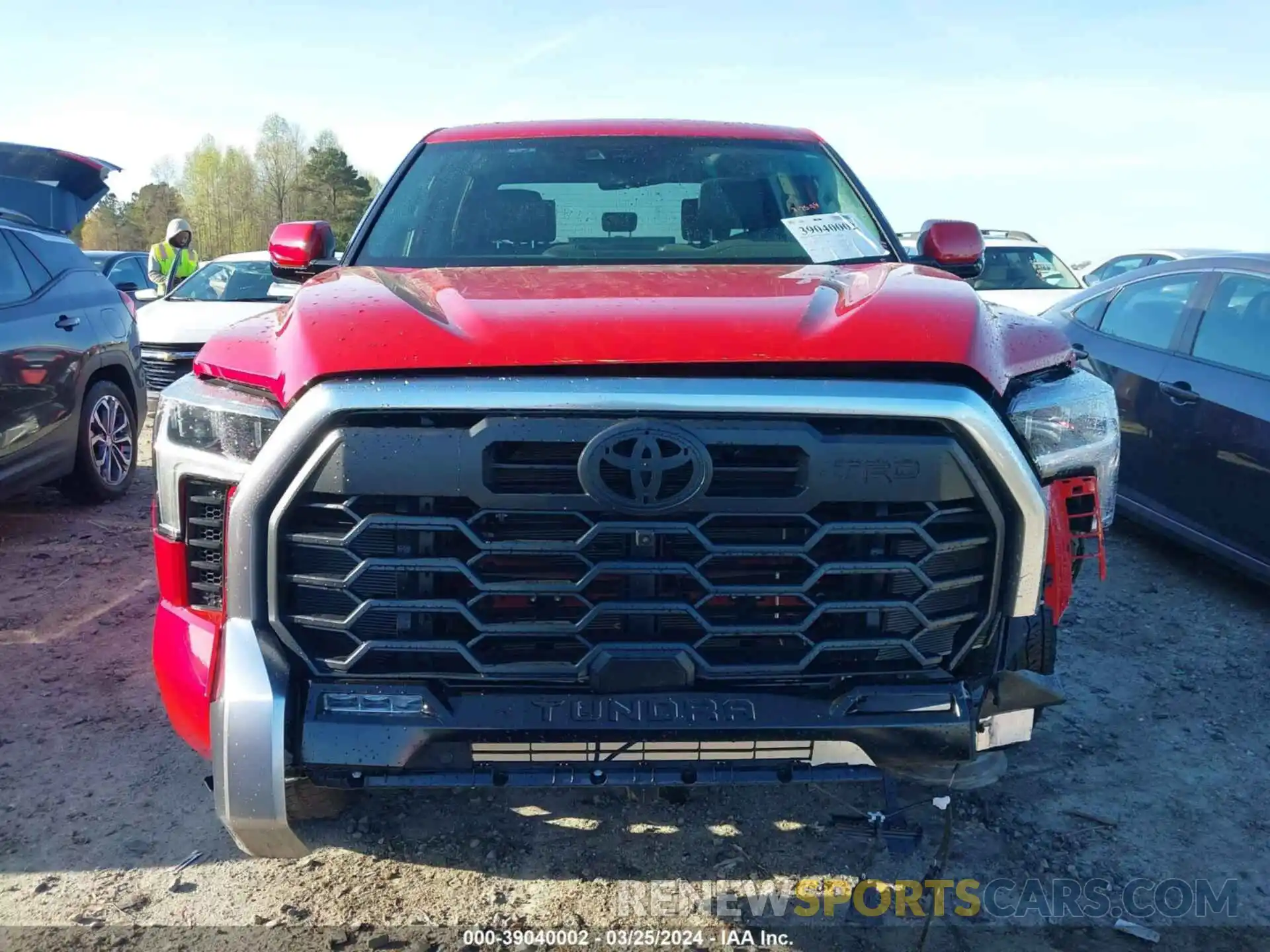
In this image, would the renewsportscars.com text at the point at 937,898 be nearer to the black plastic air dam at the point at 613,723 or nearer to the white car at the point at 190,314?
the black plastic air dam at the point at 613,723

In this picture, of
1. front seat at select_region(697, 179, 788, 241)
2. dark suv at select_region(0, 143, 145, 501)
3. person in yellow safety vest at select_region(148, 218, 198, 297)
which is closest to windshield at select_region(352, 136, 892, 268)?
front seat at select_region(697, 179, 788, 241)

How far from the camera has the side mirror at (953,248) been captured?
332 cm

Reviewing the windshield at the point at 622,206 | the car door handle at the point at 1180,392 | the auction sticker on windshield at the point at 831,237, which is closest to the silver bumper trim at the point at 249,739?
the windshield at the point at 622,206

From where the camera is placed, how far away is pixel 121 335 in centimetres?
635

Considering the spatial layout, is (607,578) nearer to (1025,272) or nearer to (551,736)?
(551,736)

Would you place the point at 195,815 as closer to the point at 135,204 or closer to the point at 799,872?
the point at 799,872

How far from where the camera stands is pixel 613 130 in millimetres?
3715

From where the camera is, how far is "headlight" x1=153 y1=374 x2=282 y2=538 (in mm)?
2066

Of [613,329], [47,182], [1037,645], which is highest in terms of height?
[47,182]

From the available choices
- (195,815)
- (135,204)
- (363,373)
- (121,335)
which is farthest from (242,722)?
(135,204)

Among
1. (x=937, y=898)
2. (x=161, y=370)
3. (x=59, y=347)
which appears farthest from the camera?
(x=161, y=370)

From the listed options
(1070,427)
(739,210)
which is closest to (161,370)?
(739,210)

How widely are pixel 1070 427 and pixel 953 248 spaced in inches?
49.7

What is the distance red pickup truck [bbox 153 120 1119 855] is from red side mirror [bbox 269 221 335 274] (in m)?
1.19
